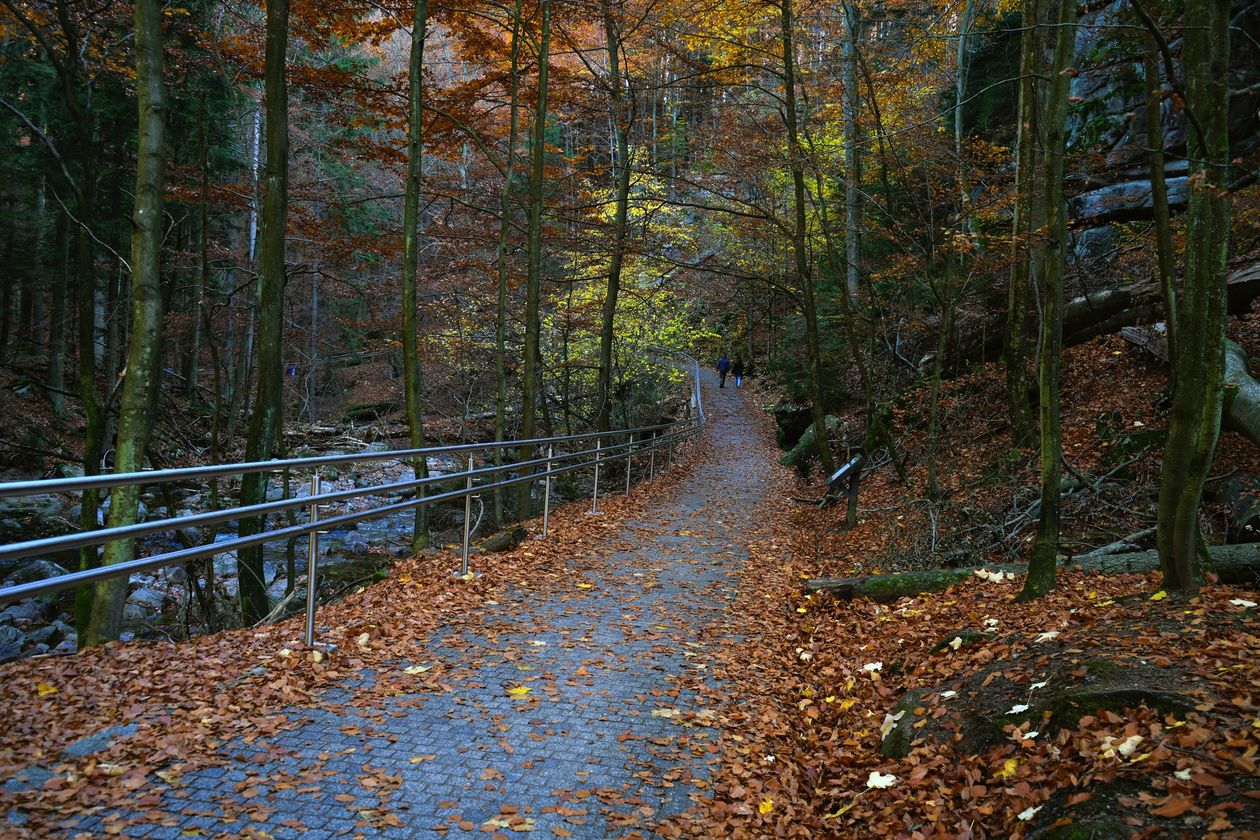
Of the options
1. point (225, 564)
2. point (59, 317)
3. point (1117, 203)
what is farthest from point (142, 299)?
point (1117, 203)

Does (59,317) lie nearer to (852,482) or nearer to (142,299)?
(142,299)

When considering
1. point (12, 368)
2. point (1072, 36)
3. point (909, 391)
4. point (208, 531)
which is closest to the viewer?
point (1072, 36)

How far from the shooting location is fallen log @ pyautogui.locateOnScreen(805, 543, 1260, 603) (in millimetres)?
5988

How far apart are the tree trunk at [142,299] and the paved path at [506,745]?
3.76 metres

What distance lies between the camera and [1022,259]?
1122cm

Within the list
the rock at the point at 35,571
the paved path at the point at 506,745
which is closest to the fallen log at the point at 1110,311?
the paved path at the point at 506,745

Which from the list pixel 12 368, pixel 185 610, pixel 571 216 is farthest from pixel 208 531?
pixel 12 368

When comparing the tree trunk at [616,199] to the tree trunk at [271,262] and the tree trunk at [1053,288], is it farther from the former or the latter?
the tree trunk at [1053,288]

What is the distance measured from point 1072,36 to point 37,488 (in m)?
7.27

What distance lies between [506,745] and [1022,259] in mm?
10464

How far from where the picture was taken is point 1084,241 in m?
16.3

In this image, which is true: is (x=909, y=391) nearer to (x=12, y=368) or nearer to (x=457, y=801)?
(x=457, y=801)

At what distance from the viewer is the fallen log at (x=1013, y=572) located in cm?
599

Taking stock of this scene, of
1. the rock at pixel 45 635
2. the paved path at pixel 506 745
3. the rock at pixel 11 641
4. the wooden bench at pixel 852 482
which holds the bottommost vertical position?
the rock at pixel 45 635
